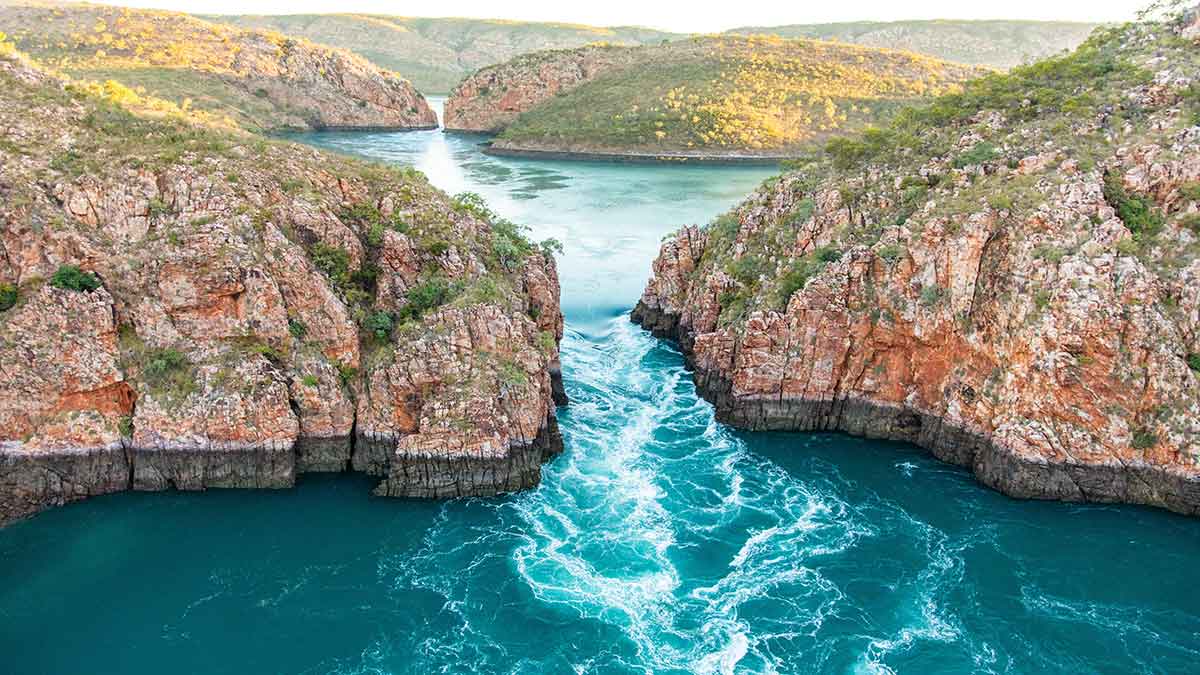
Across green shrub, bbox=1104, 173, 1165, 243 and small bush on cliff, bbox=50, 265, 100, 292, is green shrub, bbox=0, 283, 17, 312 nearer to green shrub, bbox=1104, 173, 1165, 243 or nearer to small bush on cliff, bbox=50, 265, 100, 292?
small bush on cliff, bbox=50, 265, 100, 292

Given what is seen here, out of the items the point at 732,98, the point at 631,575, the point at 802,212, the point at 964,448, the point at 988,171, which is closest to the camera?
the point at 631,575

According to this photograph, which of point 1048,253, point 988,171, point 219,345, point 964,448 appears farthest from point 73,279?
point 988,171

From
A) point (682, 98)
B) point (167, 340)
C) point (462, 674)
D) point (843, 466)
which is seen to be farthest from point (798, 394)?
point (682, 98)

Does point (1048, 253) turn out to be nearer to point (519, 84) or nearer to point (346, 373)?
point (346, 373)

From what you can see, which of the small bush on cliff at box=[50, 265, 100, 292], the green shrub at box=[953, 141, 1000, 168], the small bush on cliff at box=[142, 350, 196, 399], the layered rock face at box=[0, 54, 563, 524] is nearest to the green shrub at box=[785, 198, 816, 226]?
the green shrub at box=[953, 141, 1000, 168]

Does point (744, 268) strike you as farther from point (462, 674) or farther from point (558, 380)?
point (462, 674)

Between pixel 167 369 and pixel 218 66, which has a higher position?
pixel 218 66

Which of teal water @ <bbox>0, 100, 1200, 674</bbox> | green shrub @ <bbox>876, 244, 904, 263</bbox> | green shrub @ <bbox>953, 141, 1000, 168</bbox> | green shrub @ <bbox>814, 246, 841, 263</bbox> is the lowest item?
teal water @ <bbox>0, 100, 1200, 674</bbox>
